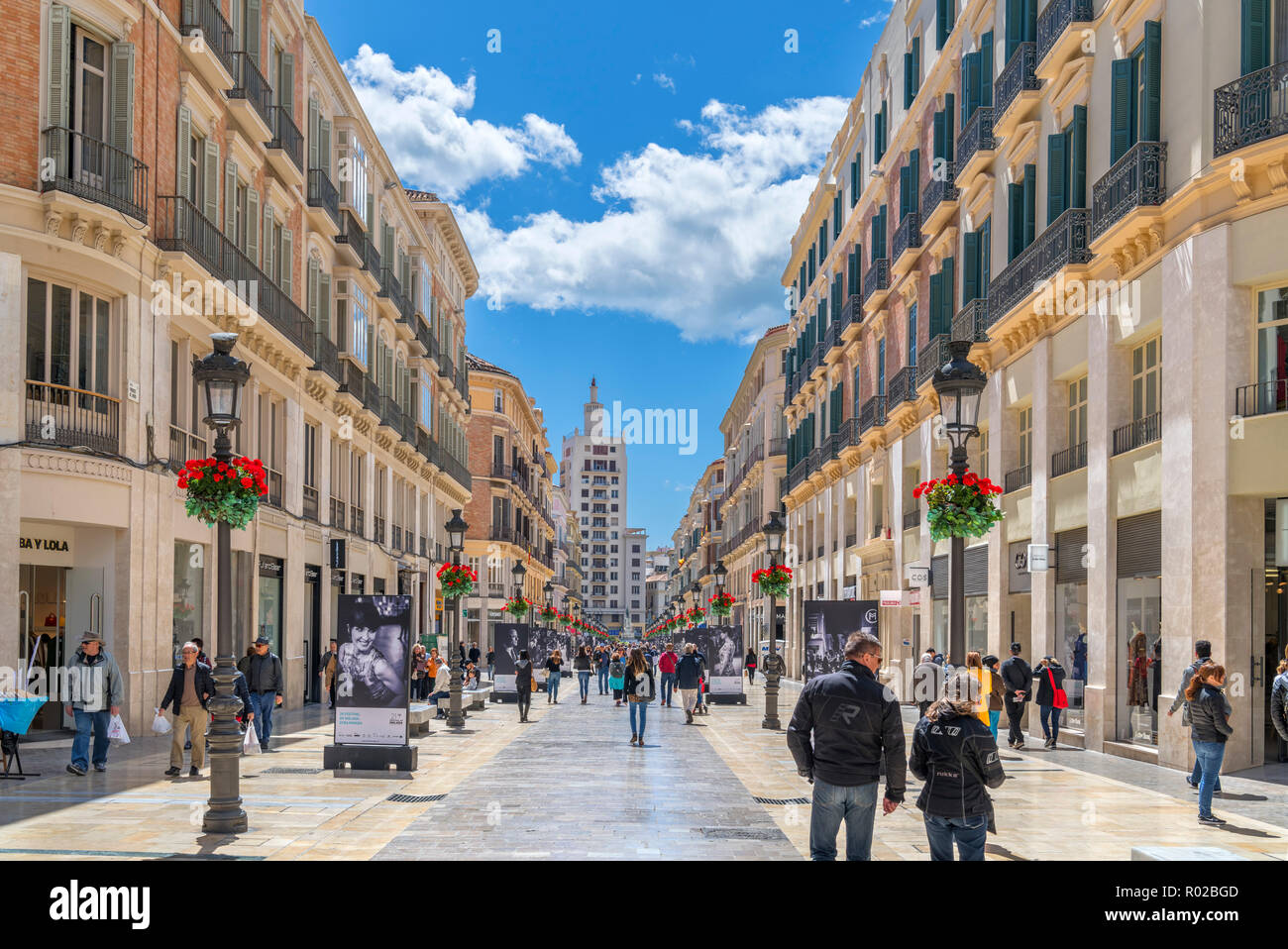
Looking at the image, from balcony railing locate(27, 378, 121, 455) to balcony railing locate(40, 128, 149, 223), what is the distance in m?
2.90

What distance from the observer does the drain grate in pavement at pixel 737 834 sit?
36.5 feet

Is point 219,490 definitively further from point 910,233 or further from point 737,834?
point 910,233

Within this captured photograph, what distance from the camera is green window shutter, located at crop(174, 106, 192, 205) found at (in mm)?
22625

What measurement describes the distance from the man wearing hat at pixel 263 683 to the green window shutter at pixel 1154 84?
48.4 feet

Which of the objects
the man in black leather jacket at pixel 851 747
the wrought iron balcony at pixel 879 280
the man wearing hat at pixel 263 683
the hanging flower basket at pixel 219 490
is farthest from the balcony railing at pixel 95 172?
the wrought iron balcony at pixel 879 280

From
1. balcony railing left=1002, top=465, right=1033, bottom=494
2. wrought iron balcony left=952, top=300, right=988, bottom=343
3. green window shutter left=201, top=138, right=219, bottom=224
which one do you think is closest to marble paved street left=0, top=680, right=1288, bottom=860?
balcony railing left=1002, top=465, right=1033, bottom=494

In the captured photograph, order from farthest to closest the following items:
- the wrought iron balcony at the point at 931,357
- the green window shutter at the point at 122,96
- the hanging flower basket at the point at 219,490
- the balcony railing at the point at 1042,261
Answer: the wrought iron balcony at the point at 931,357
the balcony railing at the point at 1042,261
the green window shutter at the point at 122,96
the hanging flower basket at the point at 219,490

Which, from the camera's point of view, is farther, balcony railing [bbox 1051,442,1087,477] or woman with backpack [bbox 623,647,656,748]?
balcony railing [bbox 1051,442,1087,477]

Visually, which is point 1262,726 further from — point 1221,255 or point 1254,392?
point 1221,255

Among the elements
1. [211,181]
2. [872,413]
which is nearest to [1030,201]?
[872,413]

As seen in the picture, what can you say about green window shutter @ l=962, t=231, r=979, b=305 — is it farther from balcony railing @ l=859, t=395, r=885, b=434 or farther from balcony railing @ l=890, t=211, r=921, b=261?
balcony railing @ l=859, t=395, r=885, b=434

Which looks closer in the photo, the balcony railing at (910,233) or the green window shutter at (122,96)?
the green window shutter at (122,96)

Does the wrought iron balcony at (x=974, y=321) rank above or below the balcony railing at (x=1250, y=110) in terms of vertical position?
below

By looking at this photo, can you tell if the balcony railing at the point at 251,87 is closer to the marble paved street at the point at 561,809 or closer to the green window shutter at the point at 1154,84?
the marble paved street at the point at 561,809
